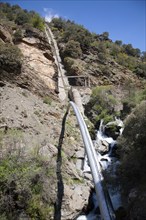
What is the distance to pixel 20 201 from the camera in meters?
13.8

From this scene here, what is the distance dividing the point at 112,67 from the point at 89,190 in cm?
3177

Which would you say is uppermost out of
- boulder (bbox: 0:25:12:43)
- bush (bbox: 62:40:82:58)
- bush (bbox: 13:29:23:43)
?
bush (bbox: 62:40:82:58)

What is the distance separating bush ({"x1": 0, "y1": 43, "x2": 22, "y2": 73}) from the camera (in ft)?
80.4

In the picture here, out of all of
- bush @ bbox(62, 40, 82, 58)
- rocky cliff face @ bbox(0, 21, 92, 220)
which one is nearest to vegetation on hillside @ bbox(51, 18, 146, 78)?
bush @ bbox(62, 40, 82, 58)

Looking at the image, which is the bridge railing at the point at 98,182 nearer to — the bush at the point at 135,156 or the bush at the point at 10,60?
the bush at the point at 135,156

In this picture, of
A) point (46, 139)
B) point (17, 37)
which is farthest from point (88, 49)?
point (46, 139)

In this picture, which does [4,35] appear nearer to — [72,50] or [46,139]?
[46,139]

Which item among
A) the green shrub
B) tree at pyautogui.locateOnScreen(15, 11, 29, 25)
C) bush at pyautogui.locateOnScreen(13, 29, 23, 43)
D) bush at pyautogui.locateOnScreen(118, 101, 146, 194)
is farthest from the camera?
tree at pyautogui.locateOnScreen(15, 11, 29, 25)

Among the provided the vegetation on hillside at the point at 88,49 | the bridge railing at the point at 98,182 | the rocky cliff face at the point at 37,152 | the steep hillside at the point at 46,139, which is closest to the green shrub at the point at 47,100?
the rocky cliff face at the point at 37,152

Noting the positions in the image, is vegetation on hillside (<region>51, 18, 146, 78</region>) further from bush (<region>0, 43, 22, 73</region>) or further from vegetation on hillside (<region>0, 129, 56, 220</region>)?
vegetation on hillside (<region>0, 129, 56, 220</region>)

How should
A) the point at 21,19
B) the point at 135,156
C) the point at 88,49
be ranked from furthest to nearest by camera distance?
1. the point at 88,49
2. the point at 21,19
3. the point at 135,156

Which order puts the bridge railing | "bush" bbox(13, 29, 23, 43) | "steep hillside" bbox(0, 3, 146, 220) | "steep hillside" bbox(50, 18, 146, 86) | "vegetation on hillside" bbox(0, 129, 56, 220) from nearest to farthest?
the bridge railing → "vegetation on hillside" bbox(0, 129, 56, 220) → "steep hillside" bbox(0, 3, 146, 220) → "bush" bbox(13, 29, 23, 43) → "steep hillside" bbox(50, 18, 146, 86)

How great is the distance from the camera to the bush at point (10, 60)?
24500 millimetres

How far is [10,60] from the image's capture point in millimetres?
24719
